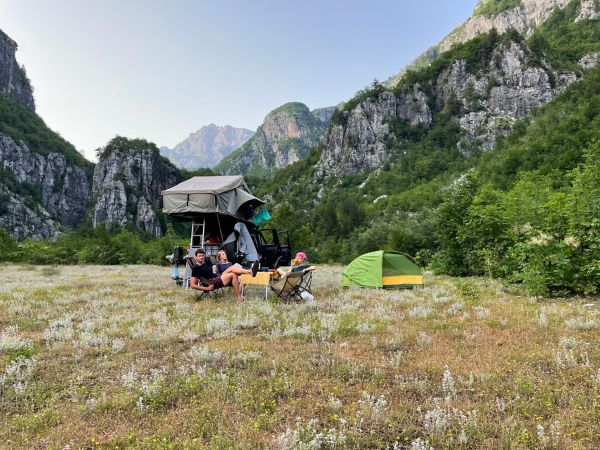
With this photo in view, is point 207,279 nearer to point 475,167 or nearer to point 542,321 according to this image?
point 542,321

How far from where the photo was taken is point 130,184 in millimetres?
147625

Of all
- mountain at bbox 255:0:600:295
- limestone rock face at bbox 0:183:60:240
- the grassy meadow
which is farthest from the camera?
limestone rock face at bbox 0:183:60:240

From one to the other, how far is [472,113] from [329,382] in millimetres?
126625

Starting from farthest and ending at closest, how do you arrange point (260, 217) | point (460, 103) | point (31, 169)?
point (31, 169)
point (460, 103)
point (260, 217)

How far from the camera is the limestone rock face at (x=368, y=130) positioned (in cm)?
12606

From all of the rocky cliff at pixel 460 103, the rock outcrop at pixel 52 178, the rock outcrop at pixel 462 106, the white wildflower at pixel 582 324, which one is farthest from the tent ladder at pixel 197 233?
the rock outcrop at pixel 52 178

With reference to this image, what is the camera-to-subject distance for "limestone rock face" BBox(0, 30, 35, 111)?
518ft

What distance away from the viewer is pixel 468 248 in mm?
18078

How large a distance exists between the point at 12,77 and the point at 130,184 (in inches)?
3123

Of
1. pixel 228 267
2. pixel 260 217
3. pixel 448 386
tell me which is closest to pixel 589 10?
pixel 260 217

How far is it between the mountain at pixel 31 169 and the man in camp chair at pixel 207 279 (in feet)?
403

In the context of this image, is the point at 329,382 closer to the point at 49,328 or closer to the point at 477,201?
the point at 49,328

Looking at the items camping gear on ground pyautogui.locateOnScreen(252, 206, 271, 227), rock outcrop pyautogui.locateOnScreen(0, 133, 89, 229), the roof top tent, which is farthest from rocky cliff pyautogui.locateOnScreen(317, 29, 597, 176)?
rock outcrop pyautogui.locateOnScreen(0, 133, 89, 229)

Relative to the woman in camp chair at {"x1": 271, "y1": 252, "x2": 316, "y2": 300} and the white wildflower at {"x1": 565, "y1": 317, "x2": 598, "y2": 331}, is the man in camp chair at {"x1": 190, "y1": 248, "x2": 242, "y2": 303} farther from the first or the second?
the white wildflower at {"x1": 565, "y1": 317, "x2": 598, "y2": 331}
